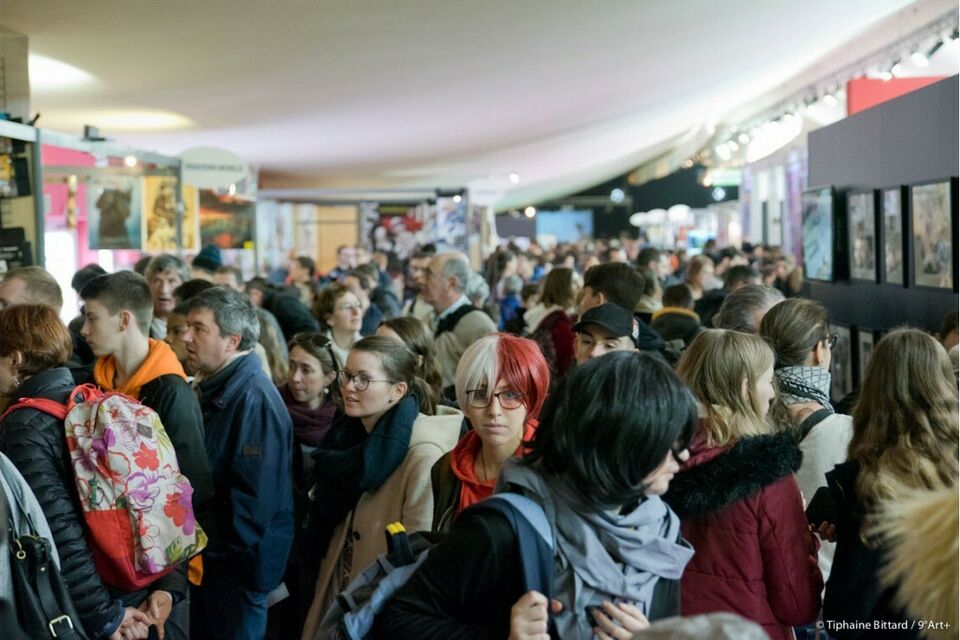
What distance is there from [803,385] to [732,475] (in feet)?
4.22

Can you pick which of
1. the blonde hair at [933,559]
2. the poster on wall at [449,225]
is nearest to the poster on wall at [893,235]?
the blonde hair at [933,559]

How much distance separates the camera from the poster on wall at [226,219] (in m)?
14.1

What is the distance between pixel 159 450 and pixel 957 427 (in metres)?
2.12

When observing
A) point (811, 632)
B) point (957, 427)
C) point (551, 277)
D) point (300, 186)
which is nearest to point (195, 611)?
point (811, 632)

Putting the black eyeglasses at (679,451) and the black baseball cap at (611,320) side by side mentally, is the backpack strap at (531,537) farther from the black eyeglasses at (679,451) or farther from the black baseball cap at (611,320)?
the black baseball cap at (611,320)

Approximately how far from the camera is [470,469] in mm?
3143

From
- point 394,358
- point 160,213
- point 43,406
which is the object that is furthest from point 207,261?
point 43,406

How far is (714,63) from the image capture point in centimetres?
1355

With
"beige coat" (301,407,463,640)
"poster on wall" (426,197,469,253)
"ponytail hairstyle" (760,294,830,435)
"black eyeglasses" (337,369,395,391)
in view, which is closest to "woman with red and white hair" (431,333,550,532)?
"beige coat" (301,407,463,640)

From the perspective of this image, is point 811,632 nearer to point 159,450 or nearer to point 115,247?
point 159,450

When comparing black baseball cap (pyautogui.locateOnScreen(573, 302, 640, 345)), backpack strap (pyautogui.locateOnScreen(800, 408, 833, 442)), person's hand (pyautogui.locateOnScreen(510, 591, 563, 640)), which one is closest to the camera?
person's hand (pyautogui.locateOnScreen(510, 591, 563, 640))

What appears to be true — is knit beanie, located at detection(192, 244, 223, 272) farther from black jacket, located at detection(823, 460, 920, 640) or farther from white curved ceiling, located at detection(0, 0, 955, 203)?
black jacket, located at detection(823, 460, 920, 640)

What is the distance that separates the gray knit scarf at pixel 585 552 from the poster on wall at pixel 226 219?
12336 millimetres

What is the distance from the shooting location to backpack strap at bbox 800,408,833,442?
12.1ft
